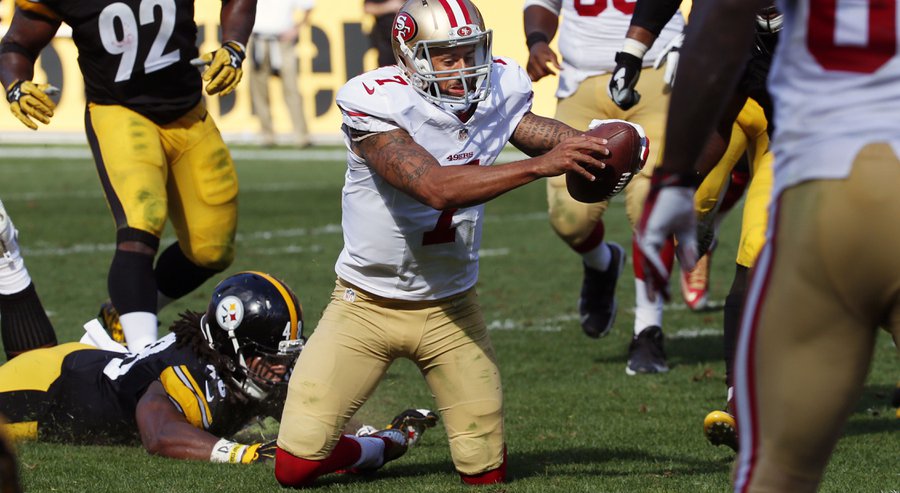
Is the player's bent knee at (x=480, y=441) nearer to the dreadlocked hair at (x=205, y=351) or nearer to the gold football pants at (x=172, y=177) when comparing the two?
the dreadlocked hair at (x=205, y=351)

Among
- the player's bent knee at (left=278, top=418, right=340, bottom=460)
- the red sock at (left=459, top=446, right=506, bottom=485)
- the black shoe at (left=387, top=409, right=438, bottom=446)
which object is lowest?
the black shoe at (left=387, top=409, right=438, bottom=446)

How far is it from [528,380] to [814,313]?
331 centimetres

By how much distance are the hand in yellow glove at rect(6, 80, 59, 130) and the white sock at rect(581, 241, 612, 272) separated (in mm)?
2419

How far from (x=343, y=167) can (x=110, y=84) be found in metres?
8.47

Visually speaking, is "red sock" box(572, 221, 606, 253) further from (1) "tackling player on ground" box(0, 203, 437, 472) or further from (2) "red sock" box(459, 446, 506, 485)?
(2) "red sock" box(459, 446, 506, 485)

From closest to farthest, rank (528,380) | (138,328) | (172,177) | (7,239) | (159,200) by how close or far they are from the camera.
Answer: (7,239) → (138,328) → (159,200) → (172,177) → (528,380)

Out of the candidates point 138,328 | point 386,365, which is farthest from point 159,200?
point 386,365

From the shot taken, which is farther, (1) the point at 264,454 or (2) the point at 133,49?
(2) the point at 133,49

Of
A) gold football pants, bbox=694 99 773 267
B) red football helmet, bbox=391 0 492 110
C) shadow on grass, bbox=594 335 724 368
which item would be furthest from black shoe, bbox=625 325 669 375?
red football helmet, bbox=391 0 492 110

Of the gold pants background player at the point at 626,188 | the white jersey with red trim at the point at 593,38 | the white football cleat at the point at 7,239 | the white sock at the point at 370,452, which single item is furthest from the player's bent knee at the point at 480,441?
the white jersey with red trim at the point at 593,38

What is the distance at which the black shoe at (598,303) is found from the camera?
19.7 feet

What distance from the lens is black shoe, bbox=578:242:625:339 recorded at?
237 inches

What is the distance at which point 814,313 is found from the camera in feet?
6.73

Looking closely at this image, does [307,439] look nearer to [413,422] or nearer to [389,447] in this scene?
[389,447]
